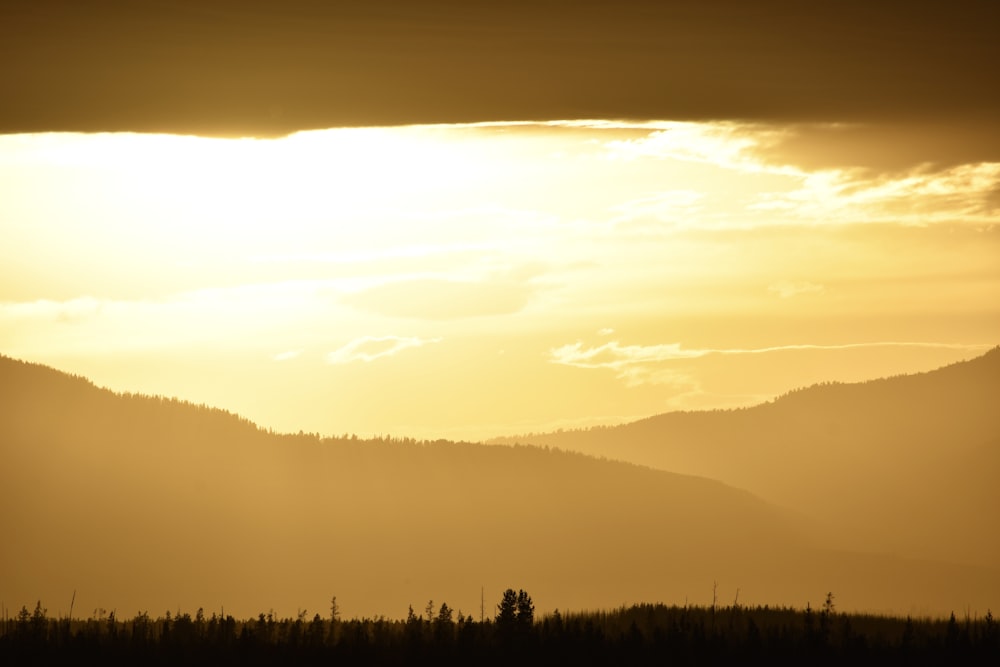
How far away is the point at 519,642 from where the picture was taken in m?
46.7

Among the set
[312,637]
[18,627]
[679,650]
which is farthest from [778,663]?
[18,627]

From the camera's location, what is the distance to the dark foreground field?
4484 centimetres

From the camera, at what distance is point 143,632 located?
1923 inches

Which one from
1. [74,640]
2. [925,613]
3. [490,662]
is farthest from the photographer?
[925,613]

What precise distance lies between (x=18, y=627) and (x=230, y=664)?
11.3 m

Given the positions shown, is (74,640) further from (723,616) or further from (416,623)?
(723,616)

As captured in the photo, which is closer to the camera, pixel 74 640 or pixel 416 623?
pixel 74 640

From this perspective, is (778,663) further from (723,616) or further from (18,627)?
(18,627)

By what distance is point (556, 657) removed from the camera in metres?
44.9

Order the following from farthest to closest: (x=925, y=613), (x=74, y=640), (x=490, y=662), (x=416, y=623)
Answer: (x=925, y=613) → (x=416, y=623) → (x=74, y=640) → (x=490, y=662)

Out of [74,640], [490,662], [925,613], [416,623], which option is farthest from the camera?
[925,613]

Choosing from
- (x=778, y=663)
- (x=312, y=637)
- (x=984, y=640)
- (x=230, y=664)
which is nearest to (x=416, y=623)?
(x=312, y=637)

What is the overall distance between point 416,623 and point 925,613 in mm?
22071

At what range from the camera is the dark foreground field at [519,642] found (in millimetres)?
44844
